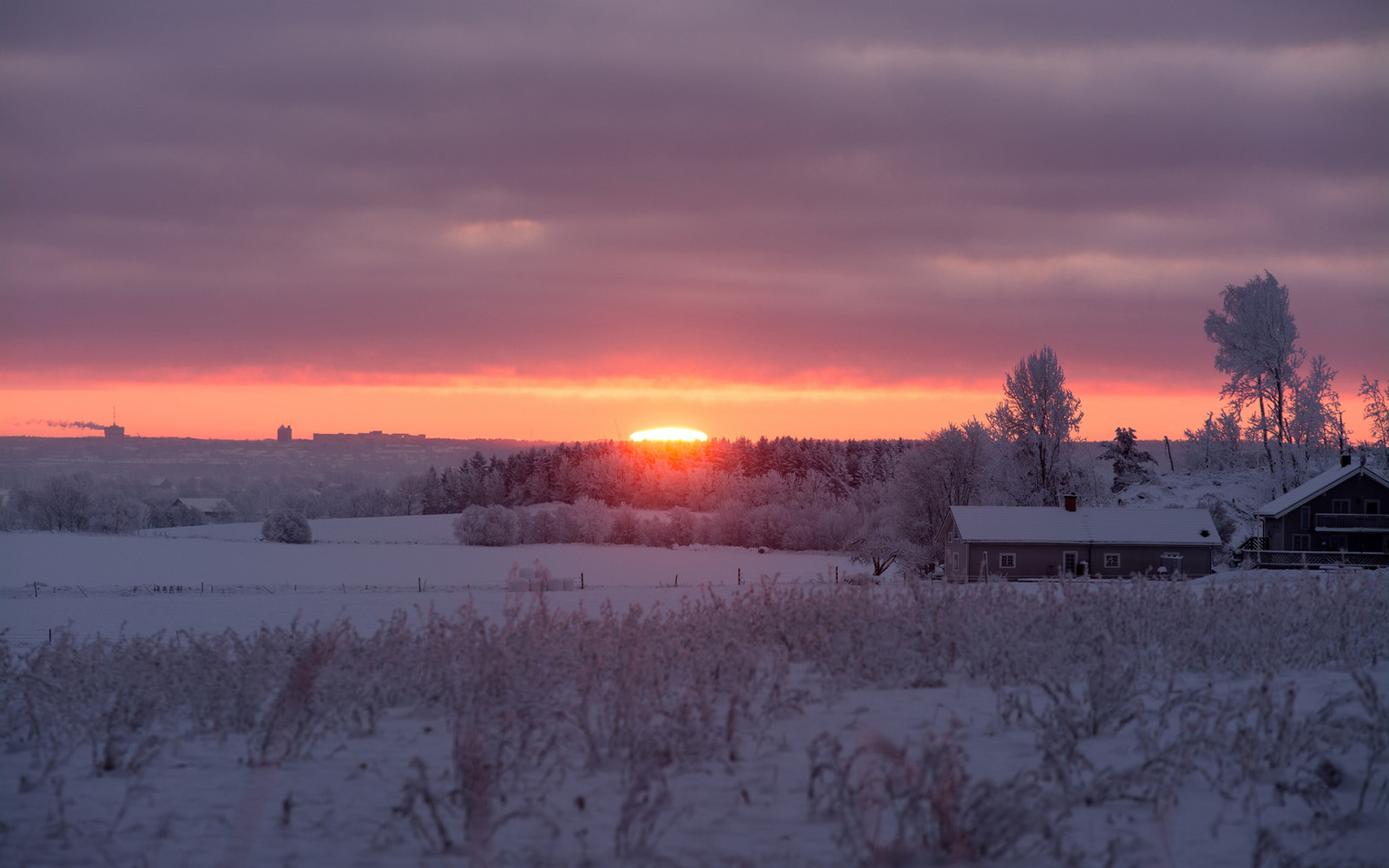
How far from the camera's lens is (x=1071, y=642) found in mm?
9477

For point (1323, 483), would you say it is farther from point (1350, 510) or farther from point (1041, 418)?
point (1041, 418)

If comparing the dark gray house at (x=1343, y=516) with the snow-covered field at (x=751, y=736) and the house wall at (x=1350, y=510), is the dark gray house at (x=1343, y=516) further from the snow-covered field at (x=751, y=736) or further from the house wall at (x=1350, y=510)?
the snow-covered field at (x=751, y=736)

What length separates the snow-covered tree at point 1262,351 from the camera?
163 ft

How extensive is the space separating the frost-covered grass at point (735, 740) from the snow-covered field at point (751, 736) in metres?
0.03

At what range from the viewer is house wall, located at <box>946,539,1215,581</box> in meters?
41.8

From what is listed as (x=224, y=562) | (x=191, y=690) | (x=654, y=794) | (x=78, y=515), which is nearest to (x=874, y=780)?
(x=654, y=794)

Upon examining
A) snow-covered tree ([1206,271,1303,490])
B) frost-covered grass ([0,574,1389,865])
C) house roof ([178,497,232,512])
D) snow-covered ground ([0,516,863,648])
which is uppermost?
snow-covered tree ([1206,271,1303,490])

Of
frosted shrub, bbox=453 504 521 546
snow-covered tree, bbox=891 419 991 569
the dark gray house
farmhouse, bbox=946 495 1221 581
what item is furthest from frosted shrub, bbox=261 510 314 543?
the dark gray house

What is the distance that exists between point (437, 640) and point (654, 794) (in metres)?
3.85

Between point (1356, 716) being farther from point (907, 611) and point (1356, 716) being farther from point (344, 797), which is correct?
point (344, 797)

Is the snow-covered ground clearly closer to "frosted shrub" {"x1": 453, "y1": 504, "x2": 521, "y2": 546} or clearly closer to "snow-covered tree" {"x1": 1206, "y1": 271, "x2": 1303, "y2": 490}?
"frosted shrub" {"x1": 453, "y1": 504, "x2": 521, "y2": 546}

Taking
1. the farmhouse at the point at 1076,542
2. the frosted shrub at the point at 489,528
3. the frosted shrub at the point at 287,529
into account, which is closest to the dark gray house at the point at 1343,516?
the farmhouse at the point at 1076,542

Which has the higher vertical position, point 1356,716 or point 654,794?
point 1356,716

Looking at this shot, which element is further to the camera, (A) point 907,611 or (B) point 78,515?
(B) point 78,515
